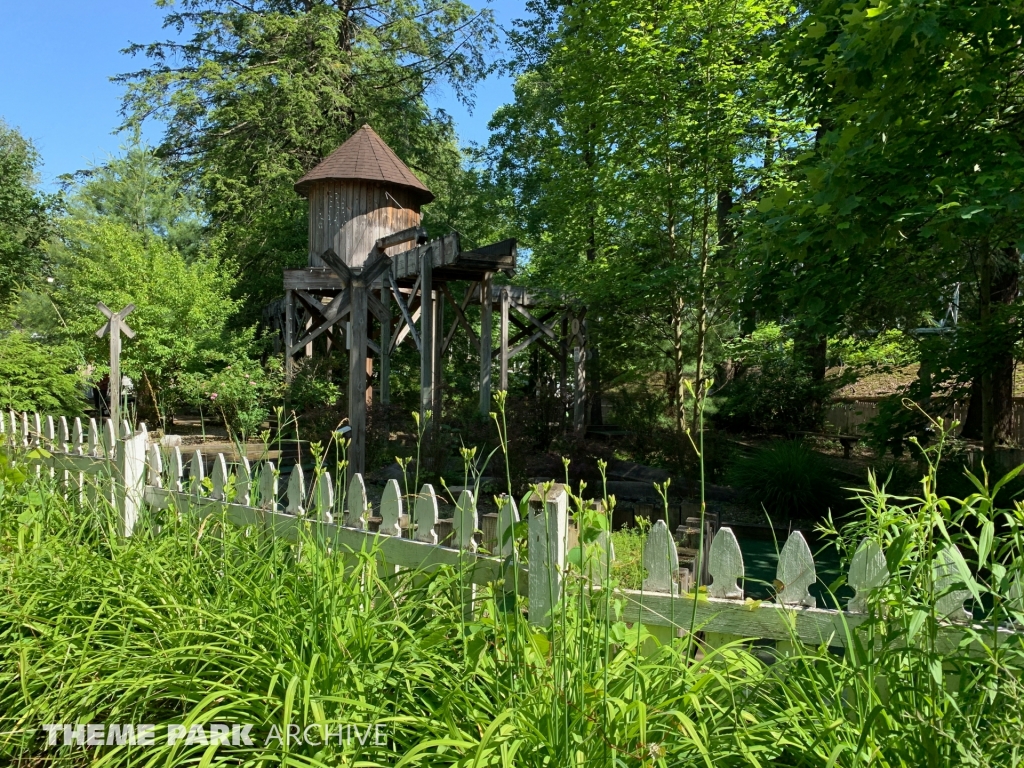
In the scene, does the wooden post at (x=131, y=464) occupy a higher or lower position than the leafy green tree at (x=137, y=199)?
lower

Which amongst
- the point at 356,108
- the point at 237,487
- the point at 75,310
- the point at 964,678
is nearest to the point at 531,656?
the point at 964,678

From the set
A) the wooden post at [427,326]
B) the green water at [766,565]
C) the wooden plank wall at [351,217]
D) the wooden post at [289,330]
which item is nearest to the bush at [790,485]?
the green water at [766,565]

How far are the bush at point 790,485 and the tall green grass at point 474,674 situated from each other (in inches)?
281

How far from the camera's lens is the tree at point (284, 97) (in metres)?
20.7

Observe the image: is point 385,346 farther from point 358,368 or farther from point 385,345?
point 358,368

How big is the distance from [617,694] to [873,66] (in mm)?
4155

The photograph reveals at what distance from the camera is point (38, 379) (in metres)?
8.25

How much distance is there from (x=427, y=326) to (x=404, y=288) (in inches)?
182

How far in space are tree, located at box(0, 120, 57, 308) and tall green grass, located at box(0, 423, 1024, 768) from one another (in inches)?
926

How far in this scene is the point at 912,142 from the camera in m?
5.03

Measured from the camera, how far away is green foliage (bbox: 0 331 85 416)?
793 centimetres

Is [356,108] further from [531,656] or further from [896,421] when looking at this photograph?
[531,656]

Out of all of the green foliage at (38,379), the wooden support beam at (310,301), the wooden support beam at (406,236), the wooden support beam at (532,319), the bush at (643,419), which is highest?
the wooden support beam at (406,236)

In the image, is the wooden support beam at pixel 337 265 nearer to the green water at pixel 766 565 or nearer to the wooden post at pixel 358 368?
the wooden post at pixel 358 368
